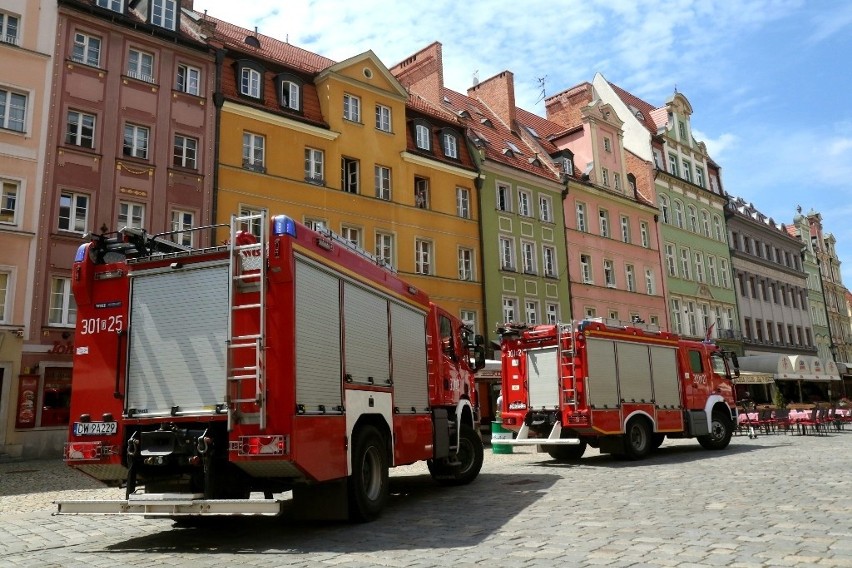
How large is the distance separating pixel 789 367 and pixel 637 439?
25.7 meters

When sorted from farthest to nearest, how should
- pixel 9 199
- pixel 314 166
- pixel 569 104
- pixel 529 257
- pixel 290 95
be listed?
pixel 569 104
pixel 529 257
pixel 314 166
pixel 290 95
pixel 9 199

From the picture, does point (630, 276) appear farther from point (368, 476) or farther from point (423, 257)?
point (368, 476)

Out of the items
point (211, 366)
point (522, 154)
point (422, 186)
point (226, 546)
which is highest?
point (522, 154)

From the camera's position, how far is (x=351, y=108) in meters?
27.7

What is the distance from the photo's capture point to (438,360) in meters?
11.7

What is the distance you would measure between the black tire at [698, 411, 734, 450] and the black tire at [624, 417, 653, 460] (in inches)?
116

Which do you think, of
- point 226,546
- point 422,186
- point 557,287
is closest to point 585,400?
point 226,546

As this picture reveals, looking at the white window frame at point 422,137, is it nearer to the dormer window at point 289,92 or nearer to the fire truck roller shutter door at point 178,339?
the dormer window at point 289,92

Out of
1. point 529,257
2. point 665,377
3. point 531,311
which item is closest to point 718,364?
point 665,377

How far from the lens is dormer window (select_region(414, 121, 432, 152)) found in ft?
98.3

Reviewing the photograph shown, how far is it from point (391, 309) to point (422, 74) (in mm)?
27440

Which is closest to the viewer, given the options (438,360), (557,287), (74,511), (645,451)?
(74,511)

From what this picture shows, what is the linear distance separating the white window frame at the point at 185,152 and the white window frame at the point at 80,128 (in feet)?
7.90

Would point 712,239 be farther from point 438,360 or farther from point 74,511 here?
point 74,511
